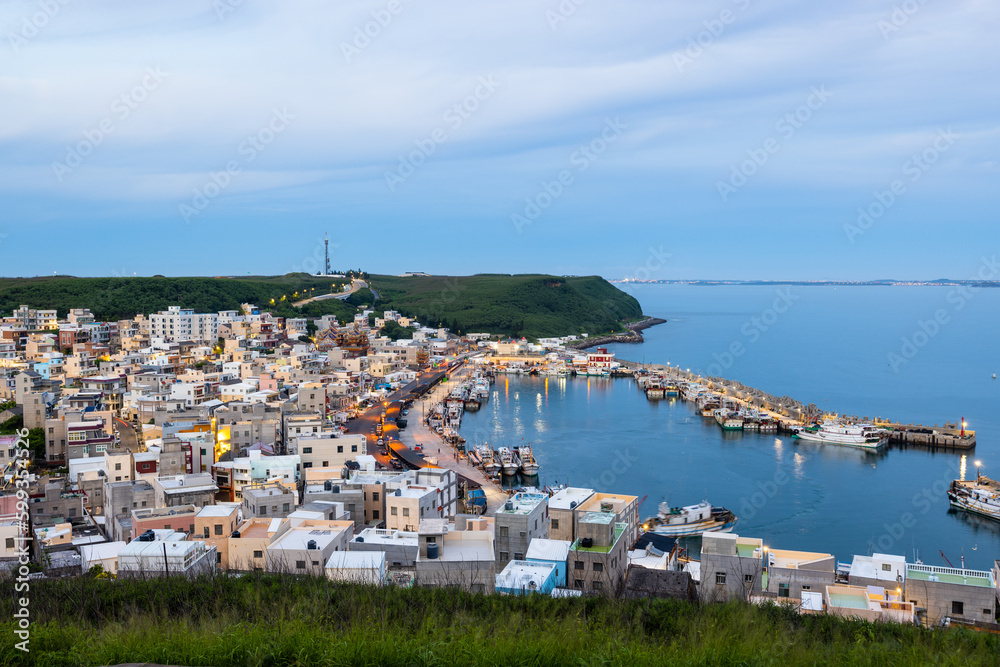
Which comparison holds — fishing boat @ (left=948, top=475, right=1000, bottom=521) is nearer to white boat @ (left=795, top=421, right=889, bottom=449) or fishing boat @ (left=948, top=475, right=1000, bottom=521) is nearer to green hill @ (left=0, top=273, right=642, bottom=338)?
white boat @ (left=795, top=421, right=889, bottom=449)

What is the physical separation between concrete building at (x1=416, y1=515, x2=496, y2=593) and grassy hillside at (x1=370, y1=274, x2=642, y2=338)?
2623 cm

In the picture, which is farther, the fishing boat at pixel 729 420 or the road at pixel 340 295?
the road at pixel 340 295

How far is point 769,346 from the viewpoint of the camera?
2931 centimetres

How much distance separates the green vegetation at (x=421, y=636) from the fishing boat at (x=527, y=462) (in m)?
7.23

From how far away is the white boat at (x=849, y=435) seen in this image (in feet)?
40.7

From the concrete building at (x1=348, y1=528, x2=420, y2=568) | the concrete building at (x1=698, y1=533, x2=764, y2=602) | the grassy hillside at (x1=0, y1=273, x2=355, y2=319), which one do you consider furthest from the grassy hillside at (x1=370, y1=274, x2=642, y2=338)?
the concrete building at (x1=698, y1=533, x2=764, y2=602)

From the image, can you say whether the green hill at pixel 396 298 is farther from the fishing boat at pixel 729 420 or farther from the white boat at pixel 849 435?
the white boat at pixel 849 435

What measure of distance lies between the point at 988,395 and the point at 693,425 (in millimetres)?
8735

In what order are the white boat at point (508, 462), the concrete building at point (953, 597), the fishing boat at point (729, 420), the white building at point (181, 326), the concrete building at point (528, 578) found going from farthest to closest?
the white building at point (181, 326) → the fishing boat at point (729, 420) → the white boat at point (508, 462) → the concrete building at point (953, 597) → the concrete building at point (528, 578)

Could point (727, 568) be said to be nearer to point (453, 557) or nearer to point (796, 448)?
point (453, 557)

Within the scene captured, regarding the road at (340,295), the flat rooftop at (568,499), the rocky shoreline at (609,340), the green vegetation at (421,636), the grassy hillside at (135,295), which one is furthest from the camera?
the road at (340,295)

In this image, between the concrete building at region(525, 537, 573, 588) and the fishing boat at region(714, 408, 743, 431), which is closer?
the concrete building at region(525, 537, 573, 588)

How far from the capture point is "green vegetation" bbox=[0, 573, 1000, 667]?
5.81ft

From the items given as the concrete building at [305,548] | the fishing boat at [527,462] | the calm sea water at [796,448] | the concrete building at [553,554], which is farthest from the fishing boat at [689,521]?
the concrete building at [305,548]
